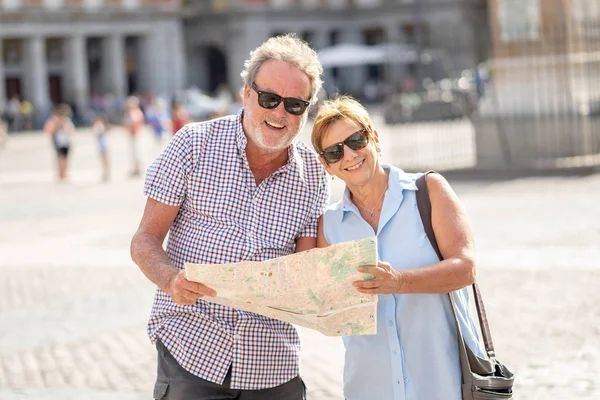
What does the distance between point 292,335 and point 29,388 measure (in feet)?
9.76

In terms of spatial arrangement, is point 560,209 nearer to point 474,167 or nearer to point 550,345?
point 474,167

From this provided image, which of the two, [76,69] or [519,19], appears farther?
[76,69]

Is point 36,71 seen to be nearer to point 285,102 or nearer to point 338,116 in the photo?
point 285,102

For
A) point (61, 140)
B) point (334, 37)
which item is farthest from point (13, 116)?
point (61, 140)

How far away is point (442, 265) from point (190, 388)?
88cm

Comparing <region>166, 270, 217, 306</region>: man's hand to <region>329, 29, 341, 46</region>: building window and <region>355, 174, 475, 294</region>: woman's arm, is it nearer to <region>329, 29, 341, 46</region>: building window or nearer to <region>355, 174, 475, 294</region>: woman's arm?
<region>355, 174, 475, 294</region>: woman's arm

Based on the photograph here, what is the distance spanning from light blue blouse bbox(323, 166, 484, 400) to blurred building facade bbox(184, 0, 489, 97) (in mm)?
53270

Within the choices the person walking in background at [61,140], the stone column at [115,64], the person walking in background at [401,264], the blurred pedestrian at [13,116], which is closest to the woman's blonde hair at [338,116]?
the person walking in background at [401,264]

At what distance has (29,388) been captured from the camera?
5996mm

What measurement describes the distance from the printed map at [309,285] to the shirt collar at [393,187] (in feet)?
1.13

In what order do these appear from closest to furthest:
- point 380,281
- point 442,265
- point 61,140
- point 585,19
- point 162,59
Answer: point 380,281
point 442,265
point 585,19
point 61,140
point 162,59

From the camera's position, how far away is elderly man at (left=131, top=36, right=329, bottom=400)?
332cm

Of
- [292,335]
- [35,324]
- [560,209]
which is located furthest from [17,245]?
[292,335]

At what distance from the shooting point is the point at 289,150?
3.46m
